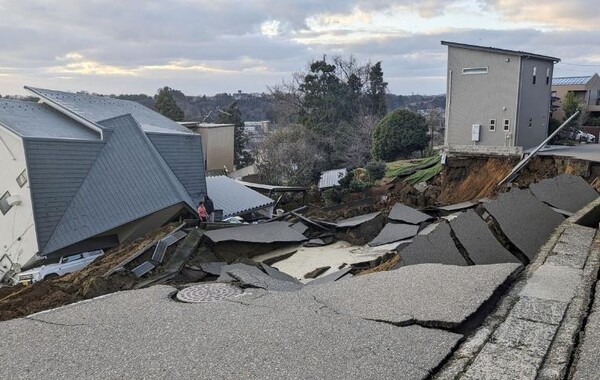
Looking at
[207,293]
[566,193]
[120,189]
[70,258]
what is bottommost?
[70,258]

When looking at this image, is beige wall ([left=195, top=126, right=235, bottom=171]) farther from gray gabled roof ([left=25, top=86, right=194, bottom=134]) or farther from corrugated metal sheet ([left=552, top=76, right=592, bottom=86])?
corrugated metal sheet ([left=552, top=76, right=592, bottom=86])

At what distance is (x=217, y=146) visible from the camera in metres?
39.1

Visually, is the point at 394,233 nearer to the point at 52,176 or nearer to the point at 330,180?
the point at 52,176

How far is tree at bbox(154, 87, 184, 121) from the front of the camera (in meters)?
51.2

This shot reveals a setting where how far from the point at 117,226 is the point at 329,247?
22.8 feet

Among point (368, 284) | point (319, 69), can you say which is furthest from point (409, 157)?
point (368, 284)

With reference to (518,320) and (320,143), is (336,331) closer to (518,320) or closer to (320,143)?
(518,320)

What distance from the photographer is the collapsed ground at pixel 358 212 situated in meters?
8.22

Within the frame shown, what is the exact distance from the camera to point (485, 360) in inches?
151

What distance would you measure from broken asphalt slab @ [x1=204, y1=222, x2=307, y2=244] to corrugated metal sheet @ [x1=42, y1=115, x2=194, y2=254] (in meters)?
4.45

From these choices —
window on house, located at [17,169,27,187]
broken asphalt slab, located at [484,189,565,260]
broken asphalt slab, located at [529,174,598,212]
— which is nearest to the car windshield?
window on house, located at [17,169,27,187]

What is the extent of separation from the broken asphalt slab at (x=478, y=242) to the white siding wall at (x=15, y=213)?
11.9m

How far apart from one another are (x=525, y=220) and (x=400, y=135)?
2365 cm

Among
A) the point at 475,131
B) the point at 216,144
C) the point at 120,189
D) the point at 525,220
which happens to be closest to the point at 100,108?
the point at 120,189
